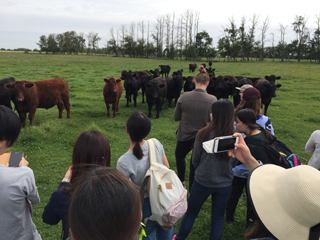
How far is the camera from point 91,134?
2062mm

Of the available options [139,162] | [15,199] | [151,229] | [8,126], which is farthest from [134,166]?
[8,126]

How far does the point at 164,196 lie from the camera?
2162 mm

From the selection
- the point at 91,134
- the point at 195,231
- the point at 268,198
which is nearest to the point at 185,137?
the point at 195,231

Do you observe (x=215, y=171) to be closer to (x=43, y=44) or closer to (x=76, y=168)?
(x=76, y=168)

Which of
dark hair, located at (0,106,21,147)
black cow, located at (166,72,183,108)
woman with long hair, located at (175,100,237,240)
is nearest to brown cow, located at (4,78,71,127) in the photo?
black cow, located at (166,72,183,108)

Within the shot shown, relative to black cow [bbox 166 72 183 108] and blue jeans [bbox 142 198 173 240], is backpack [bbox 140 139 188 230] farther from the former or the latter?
black cow [bbox 166 72 183 108]

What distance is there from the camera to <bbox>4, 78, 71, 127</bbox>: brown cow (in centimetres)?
732

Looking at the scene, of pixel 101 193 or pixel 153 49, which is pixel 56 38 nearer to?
pixel 153 49

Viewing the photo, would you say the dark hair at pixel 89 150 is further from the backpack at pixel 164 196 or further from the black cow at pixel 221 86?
the black cow at pixel 221 86

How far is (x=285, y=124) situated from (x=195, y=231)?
703 cm

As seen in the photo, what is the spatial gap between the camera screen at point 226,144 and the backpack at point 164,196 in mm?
556

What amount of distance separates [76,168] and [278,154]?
224 cm

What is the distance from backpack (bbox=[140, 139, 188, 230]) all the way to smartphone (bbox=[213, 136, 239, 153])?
0.53 metres

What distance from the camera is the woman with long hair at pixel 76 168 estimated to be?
1826mm
